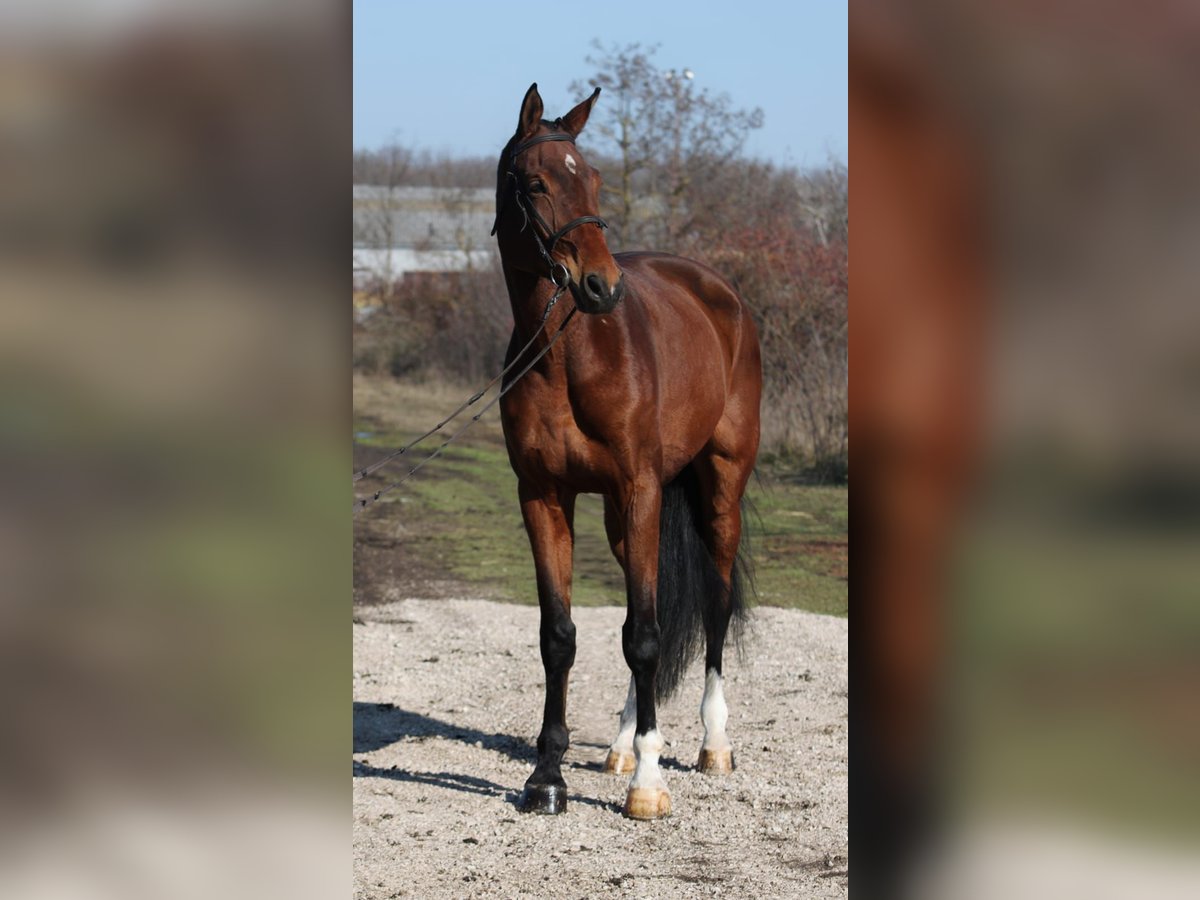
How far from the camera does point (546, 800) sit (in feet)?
15.8

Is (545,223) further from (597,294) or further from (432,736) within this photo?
(432,736)

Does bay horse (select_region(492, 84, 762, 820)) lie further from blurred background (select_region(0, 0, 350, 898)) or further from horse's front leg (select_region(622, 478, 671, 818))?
blurred background (select_region(0, 0, 350, 898))

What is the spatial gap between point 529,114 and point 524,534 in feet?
23.7

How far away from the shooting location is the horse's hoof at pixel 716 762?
17.4ft

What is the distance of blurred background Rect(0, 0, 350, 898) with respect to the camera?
119 centimetres

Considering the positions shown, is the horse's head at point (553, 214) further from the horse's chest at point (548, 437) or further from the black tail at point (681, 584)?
the black tail at point (681, 584)

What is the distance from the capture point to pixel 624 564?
499 centimetres

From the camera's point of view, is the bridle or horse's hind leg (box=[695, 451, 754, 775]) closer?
the bridle

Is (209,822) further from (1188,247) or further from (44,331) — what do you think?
(1188,247)

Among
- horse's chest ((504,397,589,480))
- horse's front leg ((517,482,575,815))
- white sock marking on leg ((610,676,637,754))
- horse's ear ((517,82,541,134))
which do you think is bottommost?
white sock marking on leg ((610,676,637,754))

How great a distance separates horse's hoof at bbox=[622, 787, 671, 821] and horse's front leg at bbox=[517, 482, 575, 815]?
0.27 meters

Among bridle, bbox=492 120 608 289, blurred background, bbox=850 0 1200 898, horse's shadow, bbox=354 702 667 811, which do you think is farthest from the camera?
horse's shadow, bbox=354 702 667 811

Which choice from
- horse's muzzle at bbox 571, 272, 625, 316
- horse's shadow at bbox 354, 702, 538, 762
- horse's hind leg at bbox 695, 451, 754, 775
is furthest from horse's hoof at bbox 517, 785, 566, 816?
horse's muzzle at bbox 571, 272, 625, 316

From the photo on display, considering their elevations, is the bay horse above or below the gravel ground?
above
